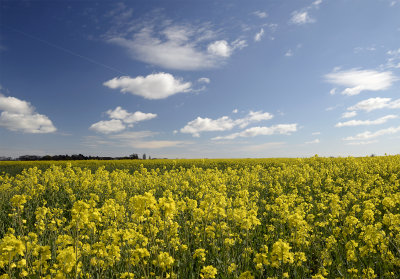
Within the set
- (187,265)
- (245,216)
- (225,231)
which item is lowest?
(187,265)

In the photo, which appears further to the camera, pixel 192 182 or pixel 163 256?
pixel 192 182

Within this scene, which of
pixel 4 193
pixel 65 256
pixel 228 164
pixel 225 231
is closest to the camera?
pixel 65 256

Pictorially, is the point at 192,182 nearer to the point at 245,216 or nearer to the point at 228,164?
the point at 245,216

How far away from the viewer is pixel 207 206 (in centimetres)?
576

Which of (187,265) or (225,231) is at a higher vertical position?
(225,231)

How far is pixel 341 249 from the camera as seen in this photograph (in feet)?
19.4

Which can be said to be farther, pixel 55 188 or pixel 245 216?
pixel 55 188

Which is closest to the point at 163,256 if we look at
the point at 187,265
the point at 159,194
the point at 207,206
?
the point at 187,265

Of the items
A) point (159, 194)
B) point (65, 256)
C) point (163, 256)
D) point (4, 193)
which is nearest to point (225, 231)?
point (163, 256)

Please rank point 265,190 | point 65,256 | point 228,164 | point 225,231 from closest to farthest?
1. point 65,256
2. point 225,231
3. point 265,190
4. point 228,164

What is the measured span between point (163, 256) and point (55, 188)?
401 inches

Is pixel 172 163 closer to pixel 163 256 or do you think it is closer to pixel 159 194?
pixel 159 194

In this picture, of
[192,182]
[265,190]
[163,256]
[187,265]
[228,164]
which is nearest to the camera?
[163,256]

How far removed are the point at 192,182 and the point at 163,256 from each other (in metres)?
9.88
